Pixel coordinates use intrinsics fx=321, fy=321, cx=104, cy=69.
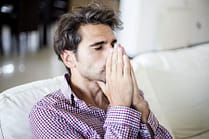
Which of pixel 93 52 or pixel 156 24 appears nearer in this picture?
pixel 93 52

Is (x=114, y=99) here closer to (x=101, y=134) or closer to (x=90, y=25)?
(x=101, y=134)

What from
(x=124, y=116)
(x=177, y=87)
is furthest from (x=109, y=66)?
(x=177, y=87)

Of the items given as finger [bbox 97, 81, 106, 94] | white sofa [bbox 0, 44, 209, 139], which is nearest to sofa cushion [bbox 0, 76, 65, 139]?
white sofa [bbox 0, 44, 209, 139]

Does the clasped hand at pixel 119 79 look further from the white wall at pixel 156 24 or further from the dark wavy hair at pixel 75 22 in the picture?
the white wall at pixel 156 24

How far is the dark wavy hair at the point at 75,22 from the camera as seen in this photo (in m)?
1.34

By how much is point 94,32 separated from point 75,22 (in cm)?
10

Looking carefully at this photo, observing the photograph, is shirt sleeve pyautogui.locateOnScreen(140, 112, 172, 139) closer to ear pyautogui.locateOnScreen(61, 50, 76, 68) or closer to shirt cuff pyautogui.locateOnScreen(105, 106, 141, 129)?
shirt cuff pyautogui.locateOnScreen(105, 106, 141, 129)

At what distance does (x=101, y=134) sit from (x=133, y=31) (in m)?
1.15

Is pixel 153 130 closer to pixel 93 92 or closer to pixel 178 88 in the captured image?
pixel 93 92

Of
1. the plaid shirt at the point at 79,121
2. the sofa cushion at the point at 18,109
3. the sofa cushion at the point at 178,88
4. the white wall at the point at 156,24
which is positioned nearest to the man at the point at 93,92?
the plaid shirt at the point at 79,121

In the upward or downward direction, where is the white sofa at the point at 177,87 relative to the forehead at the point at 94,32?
downward

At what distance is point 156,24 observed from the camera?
7.39 feet

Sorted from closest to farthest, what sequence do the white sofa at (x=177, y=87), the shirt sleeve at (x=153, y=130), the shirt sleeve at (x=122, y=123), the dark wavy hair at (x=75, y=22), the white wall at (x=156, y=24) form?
1. the shirt sleeve at (x=122, y=123)
2. the shirt sleeve at (x=153, y=130)
3. the dark wavy hair at (x=75, y=22)
4. the white sofa at (x=177, y=87)
5. the white wall at (x=156, y=24)

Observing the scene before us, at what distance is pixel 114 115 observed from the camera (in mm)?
1124
